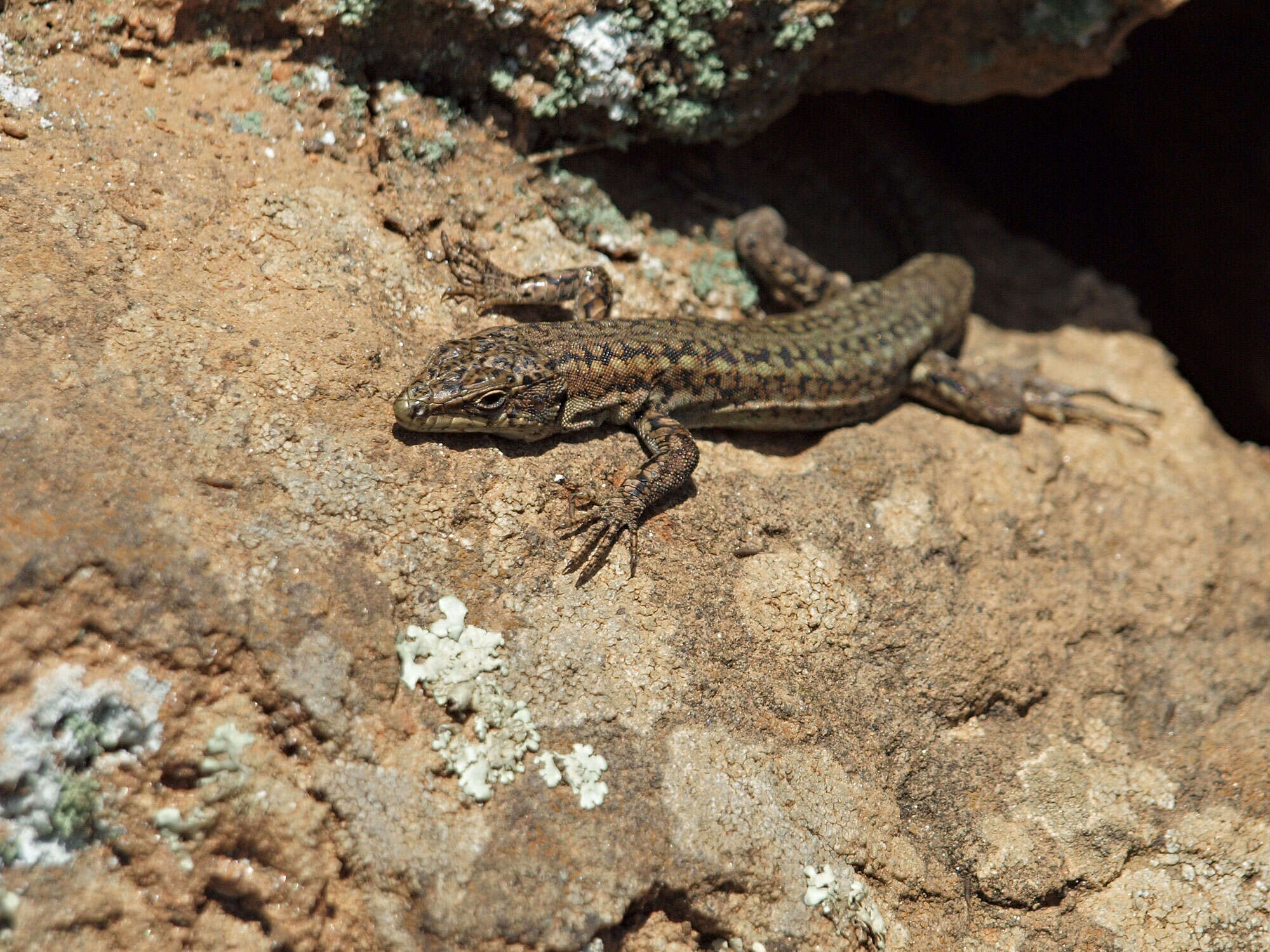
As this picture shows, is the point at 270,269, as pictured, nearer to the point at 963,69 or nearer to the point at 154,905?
the point at 154,905

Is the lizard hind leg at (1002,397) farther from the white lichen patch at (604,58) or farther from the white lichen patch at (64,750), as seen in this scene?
the white lichen patch at (64,750)

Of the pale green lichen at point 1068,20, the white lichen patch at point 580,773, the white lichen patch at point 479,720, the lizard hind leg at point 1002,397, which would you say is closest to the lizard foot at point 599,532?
the white lichen patch at point 479,720

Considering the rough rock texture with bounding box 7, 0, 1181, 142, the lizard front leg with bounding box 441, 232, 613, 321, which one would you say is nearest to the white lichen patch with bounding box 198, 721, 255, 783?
the lizard front leg with bounding box 441, 232, 613, 321

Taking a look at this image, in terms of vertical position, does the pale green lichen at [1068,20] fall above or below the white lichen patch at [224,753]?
above

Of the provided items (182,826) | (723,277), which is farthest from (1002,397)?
(182,826)

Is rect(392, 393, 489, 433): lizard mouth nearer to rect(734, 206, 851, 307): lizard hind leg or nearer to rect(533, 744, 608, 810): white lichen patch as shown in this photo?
rect(533, 744, 608, 810): white lichen patch

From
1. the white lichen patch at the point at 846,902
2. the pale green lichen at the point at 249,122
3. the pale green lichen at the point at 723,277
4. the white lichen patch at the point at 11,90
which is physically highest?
the white lichen patch at the point at 11,90

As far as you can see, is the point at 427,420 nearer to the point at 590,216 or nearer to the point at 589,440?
the point at 589,440
